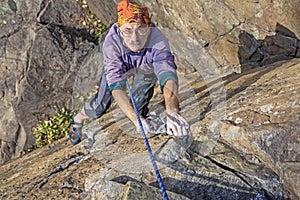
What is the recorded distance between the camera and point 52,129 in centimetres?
955

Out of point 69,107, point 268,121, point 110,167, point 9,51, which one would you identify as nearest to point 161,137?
point 110,167

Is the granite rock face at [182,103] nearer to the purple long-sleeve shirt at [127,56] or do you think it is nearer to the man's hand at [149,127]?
the man's hand at [149,127]

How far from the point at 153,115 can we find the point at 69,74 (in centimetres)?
441

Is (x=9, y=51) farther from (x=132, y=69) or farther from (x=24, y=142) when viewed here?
(x=132, y=69)

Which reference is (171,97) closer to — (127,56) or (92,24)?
(127,56)

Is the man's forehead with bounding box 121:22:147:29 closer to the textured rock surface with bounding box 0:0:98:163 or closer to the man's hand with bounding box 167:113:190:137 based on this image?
the man's hand with bounding box 167:113:190:137

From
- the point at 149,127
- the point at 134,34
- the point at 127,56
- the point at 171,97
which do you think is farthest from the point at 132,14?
the point at 149,127

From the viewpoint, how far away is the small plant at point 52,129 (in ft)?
31.1

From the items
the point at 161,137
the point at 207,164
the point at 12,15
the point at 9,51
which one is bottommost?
the point at 207,164

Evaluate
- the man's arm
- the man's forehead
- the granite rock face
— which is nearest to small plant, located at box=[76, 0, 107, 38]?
the granite rock face

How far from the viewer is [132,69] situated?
17.7 ft

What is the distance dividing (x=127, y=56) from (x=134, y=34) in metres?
0.34

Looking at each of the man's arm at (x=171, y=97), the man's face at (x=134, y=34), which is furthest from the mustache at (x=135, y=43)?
the man's arm at (x=171, y=97)

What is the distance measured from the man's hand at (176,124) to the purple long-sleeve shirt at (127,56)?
62 cm
